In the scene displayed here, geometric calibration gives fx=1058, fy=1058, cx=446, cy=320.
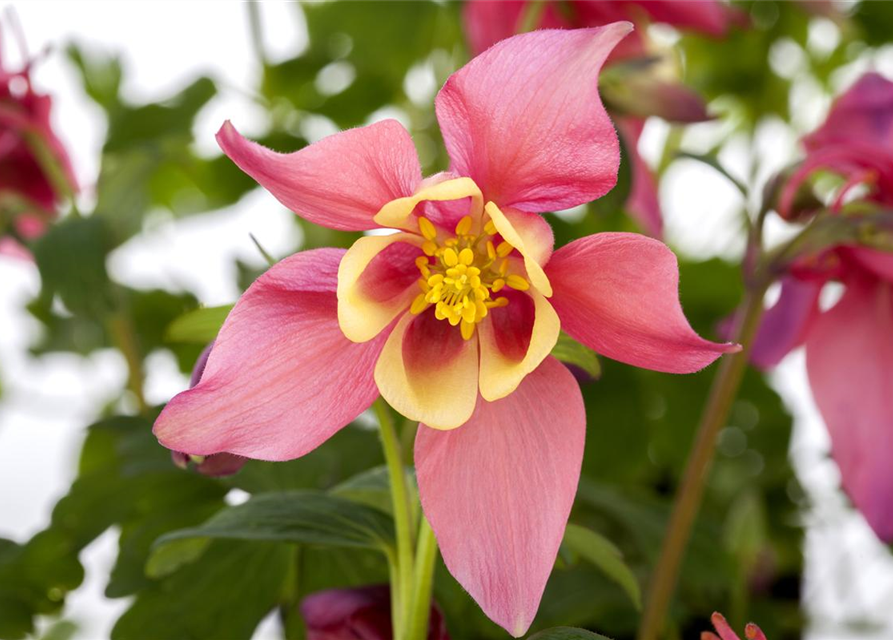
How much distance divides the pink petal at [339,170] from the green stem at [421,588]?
0.33 ft

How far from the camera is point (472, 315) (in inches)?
11.9

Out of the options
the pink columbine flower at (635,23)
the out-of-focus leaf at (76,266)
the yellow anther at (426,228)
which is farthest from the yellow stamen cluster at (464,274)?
the out-of-focus leaf at (76,266)

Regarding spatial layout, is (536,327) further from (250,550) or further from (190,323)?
(250,550)

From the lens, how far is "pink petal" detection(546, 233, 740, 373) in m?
0.26

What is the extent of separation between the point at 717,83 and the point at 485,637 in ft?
2.08

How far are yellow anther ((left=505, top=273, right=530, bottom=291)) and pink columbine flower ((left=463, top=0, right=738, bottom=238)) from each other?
0.21 meters

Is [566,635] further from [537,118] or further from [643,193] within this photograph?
[643,193]

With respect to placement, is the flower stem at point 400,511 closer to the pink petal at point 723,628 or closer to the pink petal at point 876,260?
the pink petal at point 723,628

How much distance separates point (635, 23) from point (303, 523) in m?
0.36

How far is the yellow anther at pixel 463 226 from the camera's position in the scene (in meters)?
0.31

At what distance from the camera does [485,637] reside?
1.57 ft

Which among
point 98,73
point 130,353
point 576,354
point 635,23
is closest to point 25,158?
point 130,353

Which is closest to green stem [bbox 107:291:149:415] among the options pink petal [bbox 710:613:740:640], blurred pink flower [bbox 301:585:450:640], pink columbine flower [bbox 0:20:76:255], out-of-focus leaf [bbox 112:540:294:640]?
pink columbine flower [bbox 0:20:76:255]

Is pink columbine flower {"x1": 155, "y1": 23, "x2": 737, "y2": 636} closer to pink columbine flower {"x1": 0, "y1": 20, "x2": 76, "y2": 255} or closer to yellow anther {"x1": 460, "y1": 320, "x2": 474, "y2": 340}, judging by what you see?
yellow anther {"x1": 460, "y1": 320, "x2": 474, "y2": 340}
